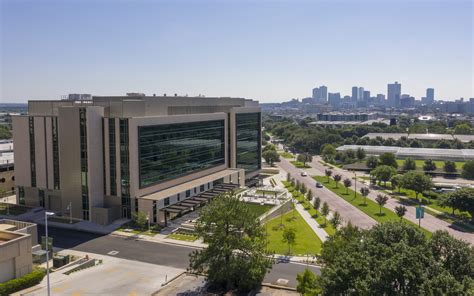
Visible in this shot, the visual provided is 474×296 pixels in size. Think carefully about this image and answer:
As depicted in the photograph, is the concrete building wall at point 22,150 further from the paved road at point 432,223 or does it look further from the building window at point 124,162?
the paved road at point 432,223

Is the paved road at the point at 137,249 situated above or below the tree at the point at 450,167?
below

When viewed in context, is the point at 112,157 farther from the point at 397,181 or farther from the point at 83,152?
the point at 397,181

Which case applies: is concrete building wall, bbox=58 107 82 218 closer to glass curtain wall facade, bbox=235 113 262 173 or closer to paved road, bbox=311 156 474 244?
glass curtain wall facade, bbox=235 113 262 173

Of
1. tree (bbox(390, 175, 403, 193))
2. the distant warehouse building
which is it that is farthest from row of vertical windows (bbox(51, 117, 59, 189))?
the distant warehouse building

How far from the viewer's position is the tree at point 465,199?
65.7m

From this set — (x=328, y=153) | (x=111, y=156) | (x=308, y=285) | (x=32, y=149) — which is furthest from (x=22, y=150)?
(x=328, y=153)

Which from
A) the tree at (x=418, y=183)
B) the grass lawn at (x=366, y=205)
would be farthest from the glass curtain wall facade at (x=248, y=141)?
the tree at (x=418, y=183)

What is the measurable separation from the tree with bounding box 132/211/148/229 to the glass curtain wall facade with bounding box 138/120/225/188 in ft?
20.1

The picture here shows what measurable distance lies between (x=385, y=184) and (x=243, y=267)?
7085 centimetres

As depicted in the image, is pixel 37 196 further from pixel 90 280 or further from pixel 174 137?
pixel 90 280

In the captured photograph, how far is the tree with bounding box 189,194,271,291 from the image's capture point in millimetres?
36750

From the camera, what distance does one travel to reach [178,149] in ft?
231

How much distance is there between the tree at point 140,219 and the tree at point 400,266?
31.5 m

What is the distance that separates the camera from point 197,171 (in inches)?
3024
